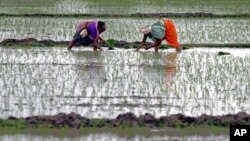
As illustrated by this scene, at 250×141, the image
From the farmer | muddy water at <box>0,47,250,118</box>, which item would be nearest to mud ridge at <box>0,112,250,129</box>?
muddy water at <box>0,47,250,118</box>

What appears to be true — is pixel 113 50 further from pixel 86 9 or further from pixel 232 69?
pixel 86 9

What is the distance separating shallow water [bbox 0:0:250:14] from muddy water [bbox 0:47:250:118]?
5.74m

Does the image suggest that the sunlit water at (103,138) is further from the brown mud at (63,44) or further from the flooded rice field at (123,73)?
the brown mud at (63,44)

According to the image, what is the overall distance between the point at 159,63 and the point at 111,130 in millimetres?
4485

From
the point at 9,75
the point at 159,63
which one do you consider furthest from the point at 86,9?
the point at 9,75

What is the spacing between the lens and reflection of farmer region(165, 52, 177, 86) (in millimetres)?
9805

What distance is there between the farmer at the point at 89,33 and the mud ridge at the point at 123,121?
5.25m

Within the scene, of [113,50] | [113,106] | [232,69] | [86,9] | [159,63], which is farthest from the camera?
[86,9]

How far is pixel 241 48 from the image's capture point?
1295cm

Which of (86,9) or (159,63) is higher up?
(86,9)

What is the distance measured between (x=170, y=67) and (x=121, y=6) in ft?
29.1

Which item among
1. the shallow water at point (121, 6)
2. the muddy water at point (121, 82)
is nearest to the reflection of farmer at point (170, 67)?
the muddy water at point (121, 82)

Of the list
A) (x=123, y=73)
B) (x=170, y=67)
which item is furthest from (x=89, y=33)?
(x=123, y=73)

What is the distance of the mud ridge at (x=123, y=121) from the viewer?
7027mm
